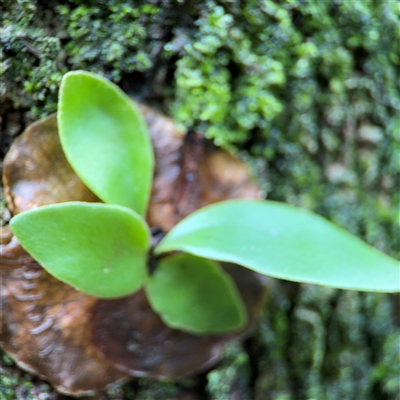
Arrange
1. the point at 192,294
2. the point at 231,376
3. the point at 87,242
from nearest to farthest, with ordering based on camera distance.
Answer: the point at 87,242, the point at 192,294, the point at 231,376

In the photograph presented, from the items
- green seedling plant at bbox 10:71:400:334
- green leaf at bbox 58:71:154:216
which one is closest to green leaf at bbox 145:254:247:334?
green seedling plant at bbox 10:71:400:334

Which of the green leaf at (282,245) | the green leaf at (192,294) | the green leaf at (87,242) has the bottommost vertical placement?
the green leaf at (192,294)

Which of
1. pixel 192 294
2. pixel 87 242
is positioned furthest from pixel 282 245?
pixel 87 242

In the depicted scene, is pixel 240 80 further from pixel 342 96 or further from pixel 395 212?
pixel 395 212

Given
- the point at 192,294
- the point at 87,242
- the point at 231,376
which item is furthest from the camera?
the point at 231,376

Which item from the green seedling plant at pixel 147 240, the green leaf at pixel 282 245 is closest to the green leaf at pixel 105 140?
the green seedling plant at pixel 147 240

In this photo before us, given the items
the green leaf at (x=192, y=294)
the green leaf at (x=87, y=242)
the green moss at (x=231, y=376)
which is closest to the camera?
the green leaf at (x=87, y=242)

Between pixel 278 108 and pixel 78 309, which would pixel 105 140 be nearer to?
pixel 78 309

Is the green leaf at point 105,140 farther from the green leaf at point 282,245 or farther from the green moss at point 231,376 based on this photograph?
the green moss at point 231,376
